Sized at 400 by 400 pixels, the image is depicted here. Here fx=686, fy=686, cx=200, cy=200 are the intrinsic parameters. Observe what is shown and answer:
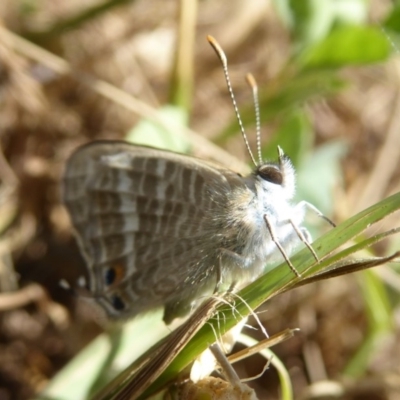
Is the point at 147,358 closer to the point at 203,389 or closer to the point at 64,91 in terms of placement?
the point at 203,389

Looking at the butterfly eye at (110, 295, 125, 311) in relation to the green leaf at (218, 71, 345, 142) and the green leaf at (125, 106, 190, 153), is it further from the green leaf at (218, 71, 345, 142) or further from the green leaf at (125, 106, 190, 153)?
the green leaf at (218, 71, 345, 142)

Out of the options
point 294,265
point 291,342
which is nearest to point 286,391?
point 294,265

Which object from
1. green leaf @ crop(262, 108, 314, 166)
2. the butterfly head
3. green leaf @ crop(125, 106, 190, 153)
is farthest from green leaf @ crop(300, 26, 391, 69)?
the butterfly head

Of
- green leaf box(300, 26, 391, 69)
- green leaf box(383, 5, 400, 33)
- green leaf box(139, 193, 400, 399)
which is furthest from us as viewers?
green leaf box(383, 5, 400, 33)

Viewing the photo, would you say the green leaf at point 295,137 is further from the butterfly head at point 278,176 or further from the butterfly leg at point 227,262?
the butterfly leg at point 227,262

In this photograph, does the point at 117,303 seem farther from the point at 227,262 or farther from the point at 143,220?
the point at 227,262

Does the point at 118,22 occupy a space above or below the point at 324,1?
above
